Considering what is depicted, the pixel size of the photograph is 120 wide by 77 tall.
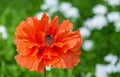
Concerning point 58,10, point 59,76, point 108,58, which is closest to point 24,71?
point 59,76

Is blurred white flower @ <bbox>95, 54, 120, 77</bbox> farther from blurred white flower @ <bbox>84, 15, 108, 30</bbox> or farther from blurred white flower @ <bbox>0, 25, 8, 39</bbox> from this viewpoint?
blurred white flower @ <bbox>0, 25, 8, 39</bbox>

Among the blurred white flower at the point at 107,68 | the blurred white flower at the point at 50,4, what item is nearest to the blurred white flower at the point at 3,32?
the blurred white flower at the point at 50,4

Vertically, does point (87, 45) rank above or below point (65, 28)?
above

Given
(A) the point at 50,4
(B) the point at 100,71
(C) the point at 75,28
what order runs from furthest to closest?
(A) the point at 50,4 → (C) the point at 75,28 → (B) the point at 100,71

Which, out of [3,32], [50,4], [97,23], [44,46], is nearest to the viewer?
[44,46]

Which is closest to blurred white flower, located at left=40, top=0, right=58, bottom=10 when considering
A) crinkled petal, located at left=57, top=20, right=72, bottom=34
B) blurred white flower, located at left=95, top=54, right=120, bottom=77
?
blurred white flower, located at left=95, top=54, right=120, bottom=77

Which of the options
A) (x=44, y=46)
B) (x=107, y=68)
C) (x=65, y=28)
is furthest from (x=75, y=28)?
(x=44, y=46)

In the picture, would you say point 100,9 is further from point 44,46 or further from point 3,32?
point 44,46
